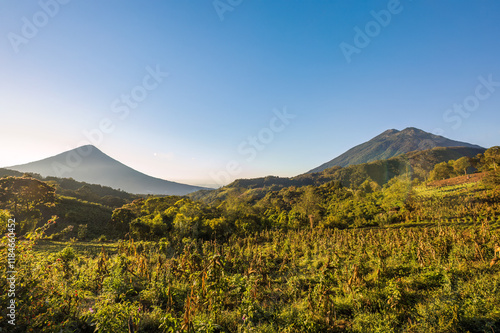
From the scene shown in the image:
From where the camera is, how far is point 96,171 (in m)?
140

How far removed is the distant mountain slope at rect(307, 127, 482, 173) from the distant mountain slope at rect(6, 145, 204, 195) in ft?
454

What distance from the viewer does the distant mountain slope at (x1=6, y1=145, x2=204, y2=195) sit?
402 ft

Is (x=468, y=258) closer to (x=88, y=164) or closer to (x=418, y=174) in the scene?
(x=418, y=174)

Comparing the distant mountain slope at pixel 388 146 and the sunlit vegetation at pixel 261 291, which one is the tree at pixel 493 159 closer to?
the sunlit vegetation at pixel 261 291

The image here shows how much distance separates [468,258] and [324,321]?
5.72m

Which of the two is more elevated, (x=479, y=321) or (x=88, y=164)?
(x=88, y=164)

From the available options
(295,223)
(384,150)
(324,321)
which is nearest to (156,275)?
(324,321)

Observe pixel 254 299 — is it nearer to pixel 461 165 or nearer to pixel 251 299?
pixel 251 299

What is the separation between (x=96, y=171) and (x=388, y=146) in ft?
761

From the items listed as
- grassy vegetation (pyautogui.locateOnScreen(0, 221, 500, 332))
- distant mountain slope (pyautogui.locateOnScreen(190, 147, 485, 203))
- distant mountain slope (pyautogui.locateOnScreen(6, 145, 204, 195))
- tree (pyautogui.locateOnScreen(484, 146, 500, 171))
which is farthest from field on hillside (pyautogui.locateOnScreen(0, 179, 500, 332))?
distant mountain slope (pyautogui.locateOnScreen(6, 145, 204, 195))

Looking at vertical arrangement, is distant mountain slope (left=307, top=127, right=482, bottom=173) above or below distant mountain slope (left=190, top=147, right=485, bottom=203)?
above

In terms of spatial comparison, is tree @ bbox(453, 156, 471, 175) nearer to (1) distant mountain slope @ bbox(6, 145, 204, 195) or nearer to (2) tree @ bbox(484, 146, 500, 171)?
(2) tree @ bbox(484, 146, 500, 171)

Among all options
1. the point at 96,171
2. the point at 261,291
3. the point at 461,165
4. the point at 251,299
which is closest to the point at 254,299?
the point at 251,299

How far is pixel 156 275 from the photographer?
5.04 meters
